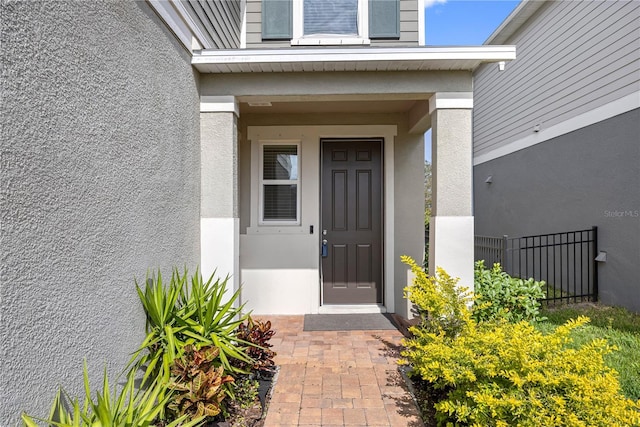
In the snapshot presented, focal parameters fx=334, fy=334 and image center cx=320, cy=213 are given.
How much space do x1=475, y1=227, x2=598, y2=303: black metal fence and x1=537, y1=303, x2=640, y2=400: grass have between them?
1.53 ft

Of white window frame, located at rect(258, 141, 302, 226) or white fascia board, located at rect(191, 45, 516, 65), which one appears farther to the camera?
white window frame, located at rect(258, 141, 302, 226)

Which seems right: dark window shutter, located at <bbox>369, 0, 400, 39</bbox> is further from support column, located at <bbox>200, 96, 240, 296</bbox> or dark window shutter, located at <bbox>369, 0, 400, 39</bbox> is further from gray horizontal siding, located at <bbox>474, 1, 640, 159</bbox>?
gray horizontal siding, located at <bbox>474, 1, 640, 159</bbox>

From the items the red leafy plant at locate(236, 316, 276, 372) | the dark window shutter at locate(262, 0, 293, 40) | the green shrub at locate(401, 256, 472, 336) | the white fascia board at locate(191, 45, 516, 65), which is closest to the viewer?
the green shrub at locate(401, 256, 472, 336)

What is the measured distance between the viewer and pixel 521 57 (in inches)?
316

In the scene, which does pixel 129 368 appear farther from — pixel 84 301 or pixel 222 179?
pixel 222 179

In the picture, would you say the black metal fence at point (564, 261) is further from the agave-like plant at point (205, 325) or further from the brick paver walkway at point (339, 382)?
the agave-like plant at point (205, 325)

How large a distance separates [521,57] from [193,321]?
920 cm

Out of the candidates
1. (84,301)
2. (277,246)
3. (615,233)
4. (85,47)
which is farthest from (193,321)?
(615,233)

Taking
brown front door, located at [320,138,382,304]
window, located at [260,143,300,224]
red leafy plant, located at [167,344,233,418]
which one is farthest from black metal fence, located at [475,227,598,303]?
red leafy plant, located at [167,344,233,418]

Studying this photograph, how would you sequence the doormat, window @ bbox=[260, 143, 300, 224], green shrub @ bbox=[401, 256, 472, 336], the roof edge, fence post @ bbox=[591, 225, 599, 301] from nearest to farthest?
green shrub @ bbox=[401, 256, 472, 336]
the doormat
window @ bbox=[260, 143, 300, 224]
fence post @ bbox=[591, 225, 599, 301]
the roof edge

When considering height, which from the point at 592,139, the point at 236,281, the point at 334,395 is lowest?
the point at 334,395

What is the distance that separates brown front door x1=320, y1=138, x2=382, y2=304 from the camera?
491 cm

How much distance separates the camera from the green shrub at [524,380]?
1709 mm

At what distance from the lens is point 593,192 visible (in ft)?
18.6
